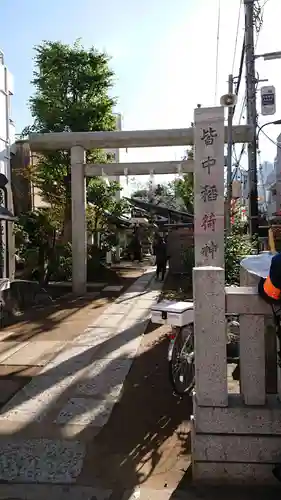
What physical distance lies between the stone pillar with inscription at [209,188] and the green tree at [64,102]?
9808 mm

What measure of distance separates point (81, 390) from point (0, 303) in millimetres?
4334

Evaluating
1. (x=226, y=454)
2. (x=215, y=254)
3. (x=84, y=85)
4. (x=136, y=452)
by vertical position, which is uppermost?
(x=84, y=85)

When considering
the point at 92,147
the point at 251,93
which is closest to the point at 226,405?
the point at 92,147

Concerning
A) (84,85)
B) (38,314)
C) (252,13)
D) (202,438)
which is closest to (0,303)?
(38,314)

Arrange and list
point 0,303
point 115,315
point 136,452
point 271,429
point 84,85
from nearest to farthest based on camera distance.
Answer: point 271,429
point 136,452
point 0,303
point 115,315
point 84,85

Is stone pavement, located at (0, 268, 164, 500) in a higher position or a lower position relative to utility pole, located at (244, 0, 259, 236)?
lower

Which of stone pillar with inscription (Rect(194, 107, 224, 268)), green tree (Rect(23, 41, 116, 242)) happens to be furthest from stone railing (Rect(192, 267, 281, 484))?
green tree (Rect(23, 41, 116, 242))

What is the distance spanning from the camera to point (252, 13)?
12523 millimetres

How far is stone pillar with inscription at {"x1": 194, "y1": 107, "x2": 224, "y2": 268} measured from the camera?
6.09 metres

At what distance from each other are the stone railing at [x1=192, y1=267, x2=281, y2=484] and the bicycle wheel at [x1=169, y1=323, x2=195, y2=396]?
1543 mm

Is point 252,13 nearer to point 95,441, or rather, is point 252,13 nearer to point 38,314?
point 38,314

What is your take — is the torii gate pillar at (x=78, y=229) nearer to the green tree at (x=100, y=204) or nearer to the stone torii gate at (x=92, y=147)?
the stone torii gate at (x=92, y=147)

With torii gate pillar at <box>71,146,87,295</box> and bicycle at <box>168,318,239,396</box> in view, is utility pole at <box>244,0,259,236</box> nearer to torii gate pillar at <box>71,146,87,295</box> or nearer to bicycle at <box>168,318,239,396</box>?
torii gate pillar at <box>71,146,87,295</box>

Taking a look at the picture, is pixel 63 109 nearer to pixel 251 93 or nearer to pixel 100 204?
pixel 100 204
